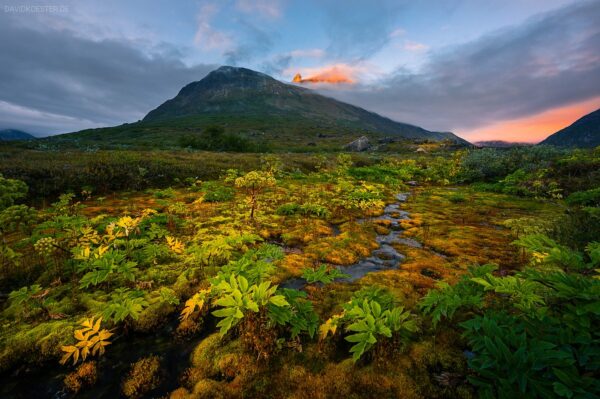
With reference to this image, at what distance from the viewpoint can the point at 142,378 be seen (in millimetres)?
4039

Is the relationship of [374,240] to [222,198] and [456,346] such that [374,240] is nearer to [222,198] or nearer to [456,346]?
[456,346]

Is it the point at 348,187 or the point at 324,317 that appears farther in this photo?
the point at 348,187

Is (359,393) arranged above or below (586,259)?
below

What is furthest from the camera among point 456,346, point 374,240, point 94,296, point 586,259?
point 374,240

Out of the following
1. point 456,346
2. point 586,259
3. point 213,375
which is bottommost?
point 213,375

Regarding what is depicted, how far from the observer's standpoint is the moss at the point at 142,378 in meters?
3.86

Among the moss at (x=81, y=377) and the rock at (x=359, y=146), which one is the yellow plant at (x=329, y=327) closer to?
the moss at (x=81, y=377)

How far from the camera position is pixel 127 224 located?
7043 mm

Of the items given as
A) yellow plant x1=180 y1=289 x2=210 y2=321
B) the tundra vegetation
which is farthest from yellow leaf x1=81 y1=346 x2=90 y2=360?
yellow plant x1=180 y1=289 x2=210 y2=321

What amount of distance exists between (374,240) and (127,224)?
760 cm

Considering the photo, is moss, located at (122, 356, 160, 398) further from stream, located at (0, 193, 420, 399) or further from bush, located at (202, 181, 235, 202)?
bush, located at (202, 181, 235, 202)

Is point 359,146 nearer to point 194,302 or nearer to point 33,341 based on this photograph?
point 194,302

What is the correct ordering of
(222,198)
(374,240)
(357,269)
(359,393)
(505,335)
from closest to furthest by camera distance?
(505,335) < (359,393) < (357,269) < (374,240) < (222,198)

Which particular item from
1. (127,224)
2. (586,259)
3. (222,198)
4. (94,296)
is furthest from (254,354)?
(222,198)
